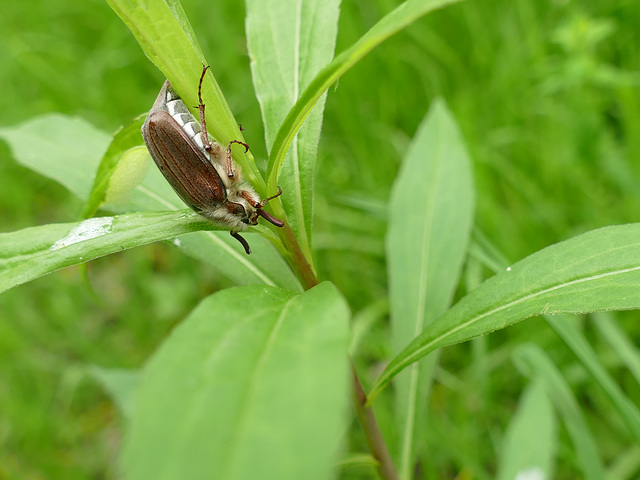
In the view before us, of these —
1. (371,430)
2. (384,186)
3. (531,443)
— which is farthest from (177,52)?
(384,186)

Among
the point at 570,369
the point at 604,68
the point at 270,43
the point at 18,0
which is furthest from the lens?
the point at 18,0

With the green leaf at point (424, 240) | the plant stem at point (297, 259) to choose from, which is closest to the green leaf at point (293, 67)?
the plant stem at point (297, 259)

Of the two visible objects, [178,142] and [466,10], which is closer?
[178,142]

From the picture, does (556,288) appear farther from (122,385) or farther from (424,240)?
(122,385)

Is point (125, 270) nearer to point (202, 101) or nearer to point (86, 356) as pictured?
point (86, 356)

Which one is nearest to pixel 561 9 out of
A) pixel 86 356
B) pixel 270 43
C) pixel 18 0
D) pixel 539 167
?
pixel 539 167

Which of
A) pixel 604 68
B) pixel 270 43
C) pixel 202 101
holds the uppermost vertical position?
pixel 270 43
